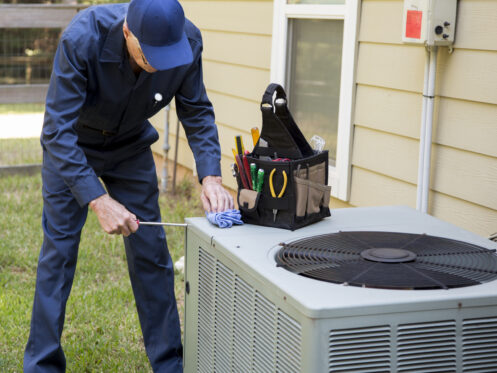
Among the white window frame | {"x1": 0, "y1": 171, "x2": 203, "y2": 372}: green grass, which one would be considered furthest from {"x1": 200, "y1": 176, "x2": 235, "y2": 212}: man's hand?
the white window frame

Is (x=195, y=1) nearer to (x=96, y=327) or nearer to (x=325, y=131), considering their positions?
(x=325, y=131)

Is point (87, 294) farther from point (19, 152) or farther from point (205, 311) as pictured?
point (19, 152)

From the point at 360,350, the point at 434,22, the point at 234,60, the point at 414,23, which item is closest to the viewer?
the point at 360,350

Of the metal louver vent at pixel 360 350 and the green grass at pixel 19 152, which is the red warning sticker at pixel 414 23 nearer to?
the metal louver vent at pixel 360 350

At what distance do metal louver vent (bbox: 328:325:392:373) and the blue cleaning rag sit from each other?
741 mm

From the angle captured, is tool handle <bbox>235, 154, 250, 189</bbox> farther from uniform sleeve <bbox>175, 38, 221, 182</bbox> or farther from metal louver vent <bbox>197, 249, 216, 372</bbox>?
uniform sleeve <bbox>175, 38, 221, 182</bbox>

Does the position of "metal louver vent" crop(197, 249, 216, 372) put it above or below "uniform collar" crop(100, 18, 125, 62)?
below

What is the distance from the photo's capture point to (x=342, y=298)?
168 cm

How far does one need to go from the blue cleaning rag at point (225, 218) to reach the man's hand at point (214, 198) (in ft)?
0.26

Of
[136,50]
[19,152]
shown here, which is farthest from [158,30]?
[19,152]

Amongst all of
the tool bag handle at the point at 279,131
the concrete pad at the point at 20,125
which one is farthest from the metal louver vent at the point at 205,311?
the concrete pad at the point at 20,125

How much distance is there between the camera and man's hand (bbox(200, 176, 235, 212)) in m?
2.43

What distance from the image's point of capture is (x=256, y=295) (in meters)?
1.93

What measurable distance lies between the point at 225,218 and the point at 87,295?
72.5 inches
